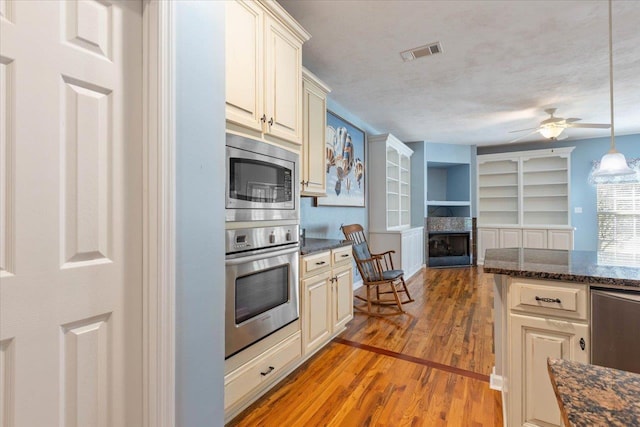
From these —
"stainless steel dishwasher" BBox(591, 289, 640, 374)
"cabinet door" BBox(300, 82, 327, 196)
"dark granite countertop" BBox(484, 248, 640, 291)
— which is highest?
"cabinet door" BBox(300, 82, 327, 196)

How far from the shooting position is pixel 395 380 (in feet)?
7.02

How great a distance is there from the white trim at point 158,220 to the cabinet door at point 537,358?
5.10 ft

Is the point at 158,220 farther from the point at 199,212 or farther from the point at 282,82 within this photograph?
the point at 282,82

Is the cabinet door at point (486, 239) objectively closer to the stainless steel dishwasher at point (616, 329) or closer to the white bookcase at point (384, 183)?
the white bookcase at point (384, 183)

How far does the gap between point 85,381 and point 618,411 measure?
141 centimetres

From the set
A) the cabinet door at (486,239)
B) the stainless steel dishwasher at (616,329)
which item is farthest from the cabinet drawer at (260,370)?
the cabinet door at (486,239)

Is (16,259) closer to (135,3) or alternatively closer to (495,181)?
(135,3)

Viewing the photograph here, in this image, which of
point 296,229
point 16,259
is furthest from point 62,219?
point 296,229

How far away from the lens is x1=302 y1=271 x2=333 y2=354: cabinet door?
7.41 feet

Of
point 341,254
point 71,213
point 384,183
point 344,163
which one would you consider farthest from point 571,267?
point 384,183

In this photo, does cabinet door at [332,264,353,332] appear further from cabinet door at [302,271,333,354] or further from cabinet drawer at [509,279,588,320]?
cabinet drawer at [509,279,588,320]

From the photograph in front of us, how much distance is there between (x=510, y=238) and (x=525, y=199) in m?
0.93

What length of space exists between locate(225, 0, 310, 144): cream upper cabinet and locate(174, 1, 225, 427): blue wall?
246 mm

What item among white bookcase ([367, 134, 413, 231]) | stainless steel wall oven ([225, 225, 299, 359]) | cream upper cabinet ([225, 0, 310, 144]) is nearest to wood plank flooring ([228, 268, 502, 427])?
stainless steel wall oven ([225, 225, 299, 359])
